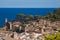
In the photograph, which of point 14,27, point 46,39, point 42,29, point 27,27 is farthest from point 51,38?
point 14,27

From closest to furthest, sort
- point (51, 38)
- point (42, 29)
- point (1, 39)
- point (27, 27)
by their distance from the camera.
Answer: point (1, 39)
point (51, 38)
point (42, 29)
point (27, 27)

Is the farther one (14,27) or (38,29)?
(14,27)

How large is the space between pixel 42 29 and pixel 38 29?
0.64 m

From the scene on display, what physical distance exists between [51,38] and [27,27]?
8.50 metres

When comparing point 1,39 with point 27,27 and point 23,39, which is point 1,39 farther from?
point 27,27

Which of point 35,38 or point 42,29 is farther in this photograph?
point 42,29

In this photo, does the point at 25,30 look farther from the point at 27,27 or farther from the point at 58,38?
the point at 58,38

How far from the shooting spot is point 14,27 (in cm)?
2462

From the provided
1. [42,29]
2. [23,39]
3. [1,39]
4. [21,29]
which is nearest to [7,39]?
[1,39]

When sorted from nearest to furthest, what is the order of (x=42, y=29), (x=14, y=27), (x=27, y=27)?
1. (x=42, y=29)
2. (x=27, y=27)
3. (x=14, y=27)

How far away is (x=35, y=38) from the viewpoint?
1720 centimetres

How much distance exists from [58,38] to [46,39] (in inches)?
28.3

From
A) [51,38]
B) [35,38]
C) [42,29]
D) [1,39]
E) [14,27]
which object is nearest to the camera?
[1,39]

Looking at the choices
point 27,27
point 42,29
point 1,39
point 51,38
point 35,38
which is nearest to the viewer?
point 1,39
